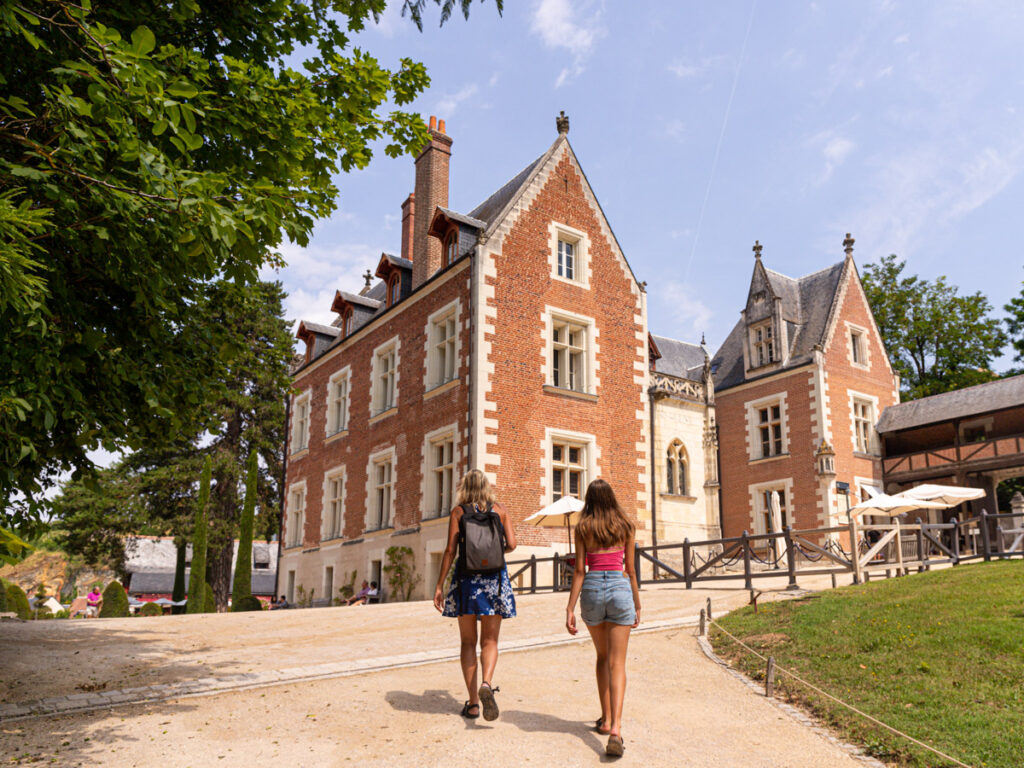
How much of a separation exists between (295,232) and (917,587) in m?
9.91

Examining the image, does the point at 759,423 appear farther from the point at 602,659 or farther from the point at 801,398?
the point at 602,659

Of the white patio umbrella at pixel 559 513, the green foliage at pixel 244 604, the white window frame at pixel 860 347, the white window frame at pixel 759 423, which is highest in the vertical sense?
the white window frame at pixel 860 347

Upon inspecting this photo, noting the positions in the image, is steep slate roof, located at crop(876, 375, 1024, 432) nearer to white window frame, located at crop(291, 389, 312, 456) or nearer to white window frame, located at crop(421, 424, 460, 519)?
white window frame, located at crop(421, 424, 460, 519)

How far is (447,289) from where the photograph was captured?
2073cm

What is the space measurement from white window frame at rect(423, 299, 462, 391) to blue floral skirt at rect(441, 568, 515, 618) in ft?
45.0

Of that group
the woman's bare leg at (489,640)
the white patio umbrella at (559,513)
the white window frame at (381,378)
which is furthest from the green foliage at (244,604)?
the woman's bare leg at (489,640)

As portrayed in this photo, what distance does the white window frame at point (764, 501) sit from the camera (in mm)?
27094

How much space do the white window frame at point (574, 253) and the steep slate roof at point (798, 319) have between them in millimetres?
10279

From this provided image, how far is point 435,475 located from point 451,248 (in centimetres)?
584

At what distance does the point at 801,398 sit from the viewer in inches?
1077

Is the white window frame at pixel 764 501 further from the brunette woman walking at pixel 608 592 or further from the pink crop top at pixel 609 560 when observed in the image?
the pink crop top at pixel 609 560

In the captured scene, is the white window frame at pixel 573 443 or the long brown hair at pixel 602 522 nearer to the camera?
the long brown hair at pixel 602 522

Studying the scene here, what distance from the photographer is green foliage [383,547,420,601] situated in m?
19.8

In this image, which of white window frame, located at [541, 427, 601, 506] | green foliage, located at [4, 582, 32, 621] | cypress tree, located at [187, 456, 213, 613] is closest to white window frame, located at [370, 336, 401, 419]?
white window frame, located at [541, 427, 601, 506]
